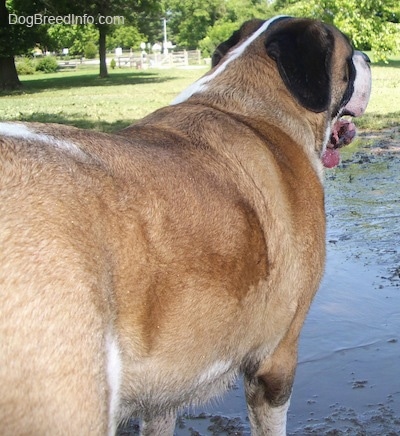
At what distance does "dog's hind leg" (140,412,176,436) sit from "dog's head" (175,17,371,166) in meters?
1.50

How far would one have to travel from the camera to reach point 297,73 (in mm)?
3459

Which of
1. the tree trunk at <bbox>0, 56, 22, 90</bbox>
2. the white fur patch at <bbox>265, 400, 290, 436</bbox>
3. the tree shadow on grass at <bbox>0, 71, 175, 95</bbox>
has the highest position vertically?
the white fur patch at <bbox>265, 400, 290, 436</bbox>

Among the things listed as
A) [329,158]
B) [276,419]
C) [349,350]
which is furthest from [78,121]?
[276,419]

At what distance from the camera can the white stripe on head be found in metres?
3.56

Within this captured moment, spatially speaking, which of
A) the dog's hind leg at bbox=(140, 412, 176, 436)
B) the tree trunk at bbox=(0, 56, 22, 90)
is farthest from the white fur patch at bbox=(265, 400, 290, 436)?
the tree trunk at bbox=(0, 56, 22, 90)

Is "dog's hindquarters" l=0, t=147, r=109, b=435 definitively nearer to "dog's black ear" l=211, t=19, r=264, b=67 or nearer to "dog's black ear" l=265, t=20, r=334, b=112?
"dog's black ear" l=265, t=20, r=334, b=112

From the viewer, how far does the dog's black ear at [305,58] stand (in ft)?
11.1

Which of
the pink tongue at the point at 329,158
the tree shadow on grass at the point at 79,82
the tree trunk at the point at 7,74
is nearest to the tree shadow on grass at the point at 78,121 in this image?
the pink tongue at the point at 329,158

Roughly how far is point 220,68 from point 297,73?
385 millimetres

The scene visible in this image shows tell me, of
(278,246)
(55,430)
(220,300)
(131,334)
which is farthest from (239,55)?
(55,430)

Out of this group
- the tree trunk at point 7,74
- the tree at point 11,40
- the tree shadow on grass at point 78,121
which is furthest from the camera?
the tree trunk at point 7,74

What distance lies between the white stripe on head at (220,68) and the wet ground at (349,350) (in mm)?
1689

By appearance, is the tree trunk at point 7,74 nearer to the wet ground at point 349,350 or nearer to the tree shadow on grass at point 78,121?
the tree shadow on grass at point 78,121

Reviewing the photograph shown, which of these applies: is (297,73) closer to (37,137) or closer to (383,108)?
(37,137)
